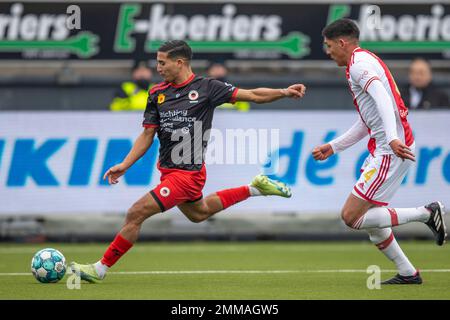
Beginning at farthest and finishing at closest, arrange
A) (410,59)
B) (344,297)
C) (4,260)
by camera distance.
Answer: (410,59) < (4,260) < (344,297)

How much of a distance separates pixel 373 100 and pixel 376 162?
0.56m

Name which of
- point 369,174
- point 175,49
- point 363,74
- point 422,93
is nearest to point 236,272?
point 369,174

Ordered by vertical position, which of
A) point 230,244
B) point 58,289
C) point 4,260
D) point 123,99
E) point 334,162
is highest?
point 123,99

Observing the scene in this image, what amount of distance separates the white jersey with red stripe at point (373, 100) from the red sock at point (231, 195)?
1717mm

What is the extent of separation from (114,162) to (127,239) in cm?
589

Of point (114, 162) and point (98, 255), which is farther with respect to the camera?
point (114, 162)

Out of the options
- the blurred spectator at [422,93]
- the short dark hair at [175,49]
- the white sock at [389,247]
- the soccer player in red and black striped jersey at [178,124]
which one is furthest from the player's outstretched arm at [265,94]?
the blurred spectator at [422,93]

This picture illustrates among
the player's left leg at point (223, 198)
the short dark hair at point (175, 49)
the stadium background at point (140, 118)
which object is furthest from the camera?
the stadium background at point (140, 118)

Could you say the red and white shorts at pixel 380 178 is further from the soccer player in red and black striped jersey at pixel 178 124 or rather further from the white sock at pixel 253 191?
the white sock at pixel 253 191

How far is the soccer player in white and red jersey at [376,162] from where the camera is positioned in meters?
9.52
